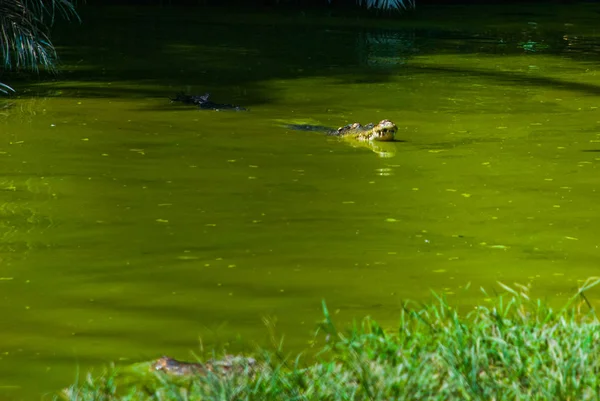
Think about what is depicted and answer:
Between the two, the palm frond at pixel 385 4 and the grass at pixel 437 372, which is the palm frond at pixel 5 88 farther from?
the palm frond at pixel 385 4

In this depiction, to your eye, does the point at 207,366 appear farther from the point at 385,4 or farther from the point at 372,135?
the point at 385,4

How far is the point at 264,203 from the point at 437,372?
138 inches

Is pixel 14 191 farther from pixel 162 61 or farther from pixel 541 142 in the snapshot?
pixel 162 61

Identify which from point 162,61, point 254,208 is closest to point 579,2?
point 162,61

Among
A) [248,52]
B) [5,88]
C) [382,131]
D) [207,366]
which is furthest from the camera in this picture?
[248,52]

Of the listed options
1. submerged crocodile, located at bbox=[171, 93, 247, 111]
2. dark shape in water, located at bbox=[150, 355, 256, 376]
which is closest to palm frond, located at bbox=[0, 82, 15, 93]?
submerged crocodile, located at bbox=[171, 93, 247, 111]

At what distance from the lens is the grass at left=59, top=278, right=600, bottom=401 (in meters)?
3.57

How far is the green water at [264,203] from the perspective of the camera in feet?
16.6

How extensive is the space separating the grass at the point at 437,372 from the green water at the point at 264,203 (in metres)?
0.57

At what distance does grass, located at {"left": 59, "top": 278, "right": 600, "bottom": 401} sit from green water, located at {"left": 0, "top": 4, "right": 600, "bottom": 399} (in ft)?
1.85

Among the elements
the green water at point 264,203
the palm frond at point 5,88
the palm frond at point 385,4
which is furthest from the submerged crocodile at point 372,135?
the palm frond at point 385,4

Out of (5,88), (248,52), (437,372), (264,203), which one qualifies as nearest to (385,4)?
(248,52)

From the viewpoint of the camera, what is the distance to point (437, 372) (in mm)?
3727

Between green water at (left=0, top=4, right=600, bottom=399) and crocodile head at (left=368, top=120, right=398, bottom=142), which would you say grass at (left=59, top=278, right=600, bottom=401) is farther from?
crocodile head at (left=368, top=120, right=398, bottom=142)
